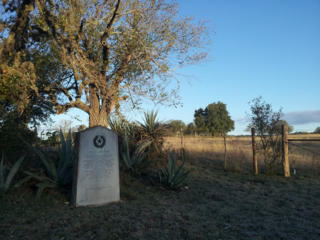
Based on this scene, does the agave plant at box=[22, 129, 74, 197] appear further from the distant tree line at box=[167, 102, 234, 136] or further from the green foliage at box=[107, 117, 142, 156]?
the distant tree line at box=[167, 102, 234, 136]

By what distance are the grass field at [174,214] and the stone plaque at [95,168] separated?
330 mm

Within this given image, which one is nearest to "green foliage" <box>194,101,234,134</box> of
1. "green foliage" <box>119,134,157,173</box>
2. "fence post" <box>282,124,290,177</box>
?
"fence post" <box>282,124,290,177</box>

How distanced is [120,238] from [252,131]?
8036 mm

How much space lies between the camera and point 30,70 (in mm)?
9961

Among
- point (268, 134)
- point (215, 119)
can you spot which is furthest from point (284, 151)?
point (215, 119)

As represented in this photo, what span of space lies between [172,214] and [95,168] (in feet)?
6.92

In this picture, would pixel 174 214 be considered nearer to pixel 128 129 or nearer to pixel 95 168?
pixel 95 168

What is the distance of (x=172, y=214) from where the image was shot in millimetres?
4965

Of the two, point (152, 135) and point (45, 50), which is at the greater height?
point (45, 50)

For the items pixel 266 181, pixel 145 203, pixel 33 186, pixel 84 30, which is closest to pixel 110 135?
pixel 145 203

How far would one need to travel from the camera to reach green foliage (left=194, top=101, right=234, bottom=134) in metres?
56.1

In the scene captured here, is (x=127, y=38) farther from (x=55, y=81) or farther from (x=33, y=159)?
(x=33, y=159)

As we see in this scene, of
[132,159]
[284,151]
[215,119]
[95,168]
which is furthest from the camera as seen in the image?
[215,119]

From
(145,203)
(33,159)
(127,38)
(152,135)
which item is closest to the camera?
(145,203)
